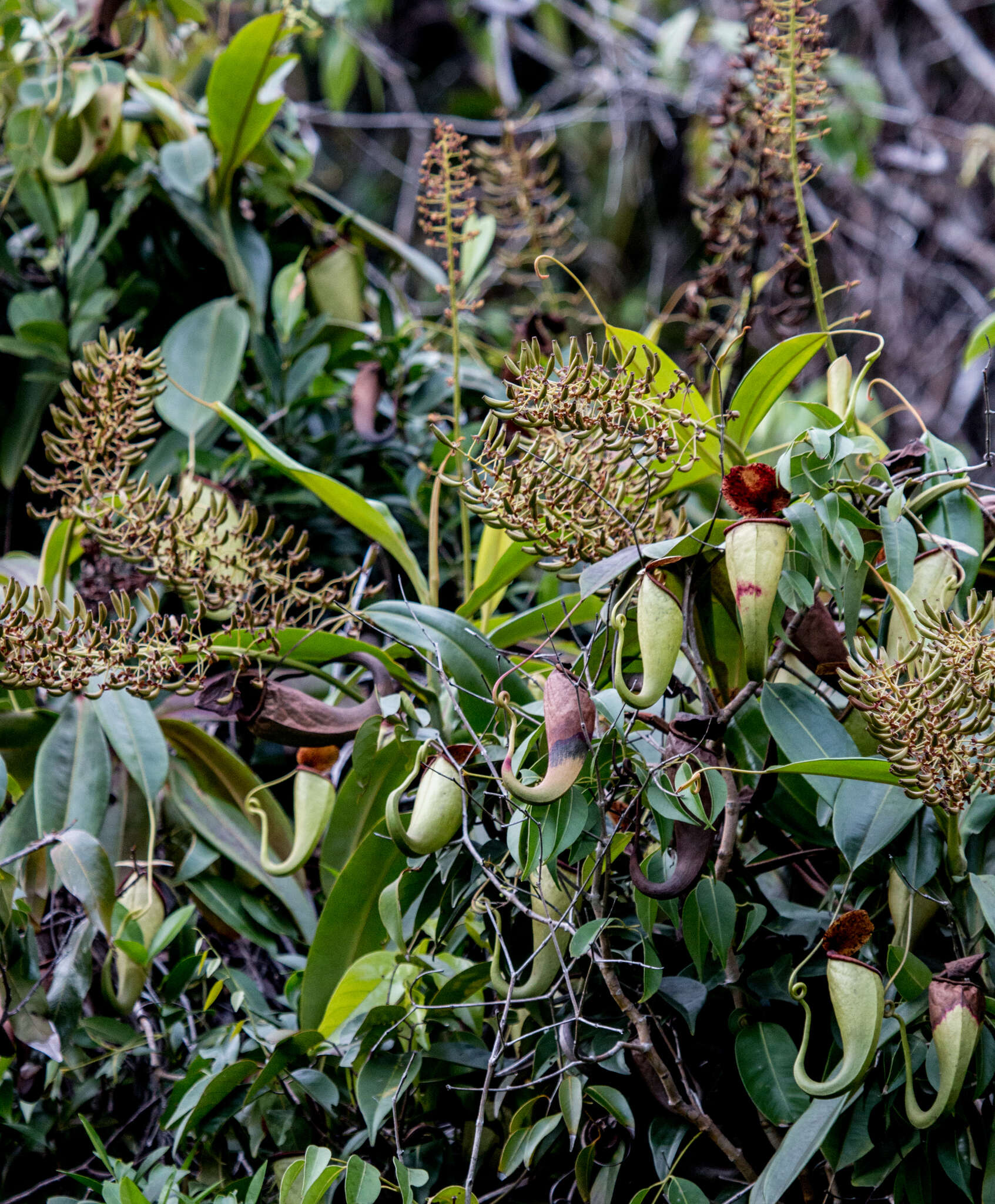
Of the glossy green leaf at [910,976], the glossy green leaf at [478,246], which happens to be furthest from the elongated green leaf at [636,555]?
the glossy green leaf at [478,246]

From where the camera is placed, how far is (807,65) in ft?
2.41

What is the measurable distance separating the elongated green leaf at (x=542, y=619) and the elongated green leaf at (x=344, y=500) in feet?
0.34

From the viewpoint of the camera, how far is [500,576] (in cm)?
79

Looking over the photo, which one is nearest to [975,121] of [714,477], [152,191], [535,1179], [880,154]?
[880,154]

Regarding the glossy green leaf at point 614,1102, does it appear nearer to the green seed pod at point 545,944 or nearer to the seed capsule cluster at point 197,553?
the green seed pod at point 545,944

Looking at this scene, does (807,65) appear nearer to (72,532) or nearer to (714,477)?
(714,477)

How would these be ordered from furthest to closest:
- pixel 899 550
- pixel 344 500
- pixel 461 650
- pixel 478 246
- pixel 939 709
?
pixel 478 246 → pixel 344 500 → pixel 461 650 → pixel 899 550 → pixel 939 709

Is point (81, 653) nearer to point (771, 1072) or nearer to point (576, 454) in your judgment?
point (576, 454)

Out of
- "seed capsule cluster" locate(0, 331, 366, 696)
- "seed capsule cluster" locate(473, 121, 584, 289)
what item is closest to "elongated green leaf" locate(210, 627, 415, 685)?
"seed capsule cluster" locate(0, 331, 366, 696)

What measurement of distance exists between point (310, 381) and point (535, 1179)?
751 mm

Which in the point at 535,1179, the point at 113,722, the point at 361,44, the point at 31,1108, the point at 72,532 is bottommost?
the point at 31,1108

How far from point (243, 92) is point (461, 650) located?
2.47 feet

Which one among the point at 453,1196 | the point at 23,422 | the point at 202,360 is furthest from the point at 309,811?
the point at 23,422

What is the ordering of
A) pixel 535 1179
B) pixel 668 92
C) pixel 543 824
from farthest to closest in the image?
pixel 668 92
pixel 535 1179
pixel 543 824
